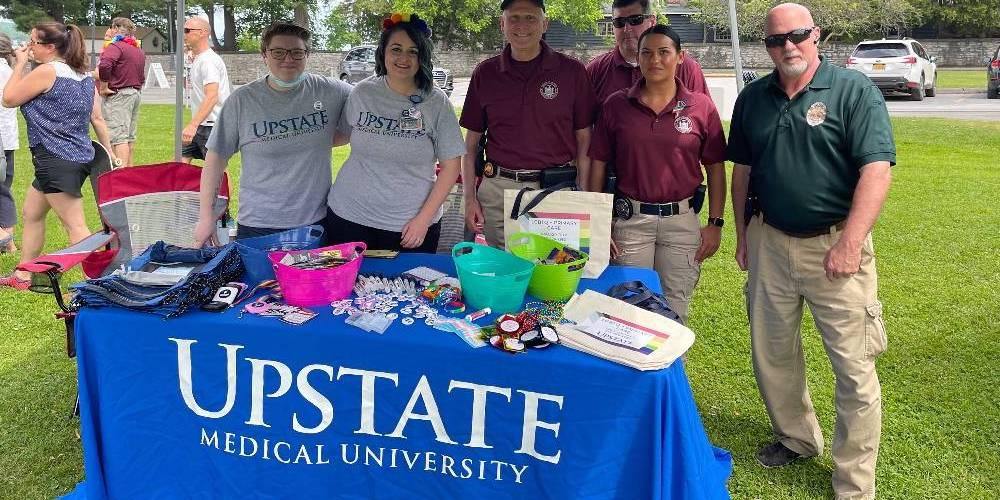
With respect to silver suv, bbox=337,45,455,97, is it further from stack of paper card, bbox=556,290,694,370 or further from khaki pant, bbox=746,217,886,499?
stack of paper card, bbox=556,290,694,370

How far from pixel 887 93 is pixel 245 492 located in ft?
60.2

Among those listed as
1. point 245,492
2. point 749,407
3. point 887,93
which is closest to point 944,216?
point 749,407

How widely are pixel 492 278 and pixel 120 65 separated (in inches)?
280

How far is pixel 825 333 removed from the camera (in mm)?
2404

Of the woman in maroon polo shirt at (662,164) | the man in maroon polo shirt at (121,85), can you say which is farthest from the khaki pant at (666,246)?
the man in maroon polo shirt at (121,85)

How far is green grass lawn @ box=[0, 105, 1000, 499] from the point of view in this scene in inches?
102

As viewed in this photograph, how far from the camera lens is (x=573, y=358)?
1.87 m

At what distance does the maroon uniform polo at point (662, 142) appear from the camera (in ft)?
8.79

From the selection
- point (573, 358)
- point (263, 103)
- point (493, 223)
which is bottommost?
point (573, 358)

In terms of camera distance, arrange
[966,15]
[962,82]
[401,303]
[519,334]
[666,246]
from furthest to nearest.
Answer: [966,15] < [962,82] < [666,246] < [401,303] < [519,334]

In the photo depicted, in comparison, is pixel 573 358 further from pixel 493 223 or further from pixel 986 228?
pixel 986 228

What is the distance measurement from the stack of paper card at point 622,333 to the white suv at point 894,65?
16.1 metres

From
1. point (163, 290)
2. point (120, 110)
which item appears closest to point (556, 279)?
point (163, 290)

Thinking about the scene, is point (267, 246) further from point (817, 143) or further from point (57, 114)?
point (57, 114)
